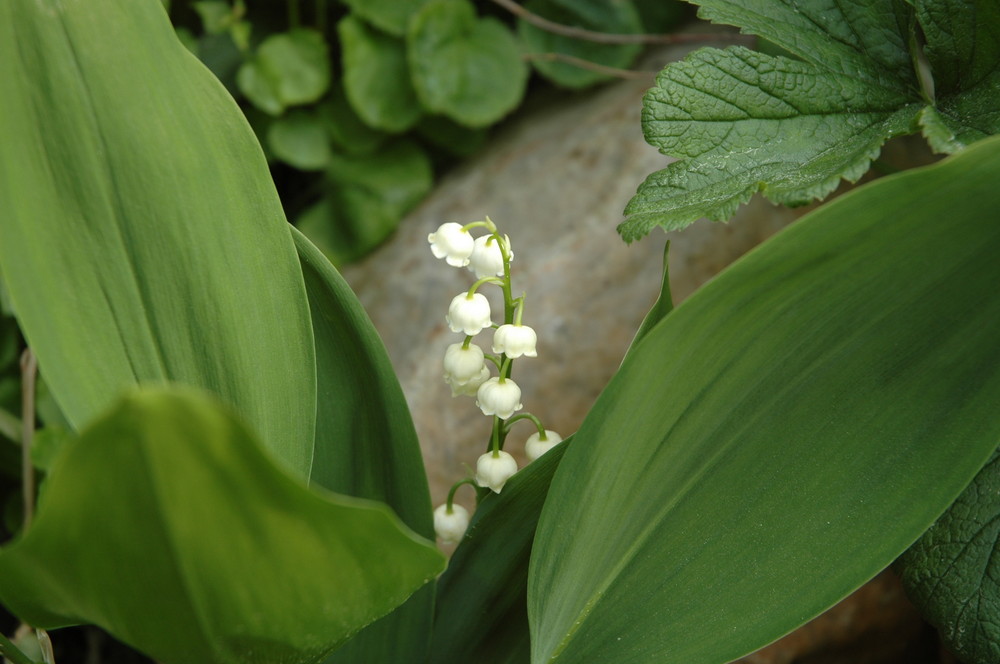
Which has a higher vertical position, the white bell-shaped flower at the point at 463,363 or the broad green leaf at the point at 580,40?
the white bell-shaped flower at the point at 463,363

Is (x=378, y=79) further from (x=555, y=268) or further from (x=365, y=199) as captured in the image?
(x=555, y=268)

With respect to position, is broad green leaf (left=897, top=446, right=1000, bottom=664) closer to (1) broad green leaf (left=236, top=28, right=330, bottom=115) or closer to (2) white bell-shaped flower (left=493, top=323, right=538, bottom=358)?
(2) white bell-shaped flower (left=493, top=323, right=538, bottom=358)

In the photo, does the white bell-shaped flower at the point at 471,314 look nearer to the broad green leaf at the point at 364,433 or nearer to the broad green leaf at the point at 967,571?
the broad green leaf at the point at 364,433

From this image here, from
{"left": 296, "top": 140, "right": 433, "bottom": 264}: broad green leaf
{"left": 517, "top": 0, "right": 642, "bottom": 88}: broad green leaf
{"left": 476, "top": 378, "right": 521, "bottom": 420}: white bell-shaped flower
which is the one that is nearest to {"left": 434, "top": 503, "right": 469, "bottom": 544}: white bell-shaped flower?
{"left": 476, "top": 378, "right": 521, "bottom": 420}: white bell-shaped flower

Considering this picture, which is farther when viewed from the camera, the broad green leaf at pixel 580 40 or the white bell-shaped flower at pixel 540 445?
the broad green leaf at pixel 580 40

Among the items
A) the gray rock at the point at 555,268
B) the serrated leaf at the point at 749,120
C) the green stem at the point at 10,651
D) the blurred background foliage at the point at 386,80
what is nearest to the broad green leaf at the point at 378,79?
the blurred background foliage at the point at 386,80

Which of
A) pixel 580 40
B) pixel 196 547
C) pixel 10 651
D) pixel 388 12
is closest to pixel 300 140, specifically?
pixel 388 12
